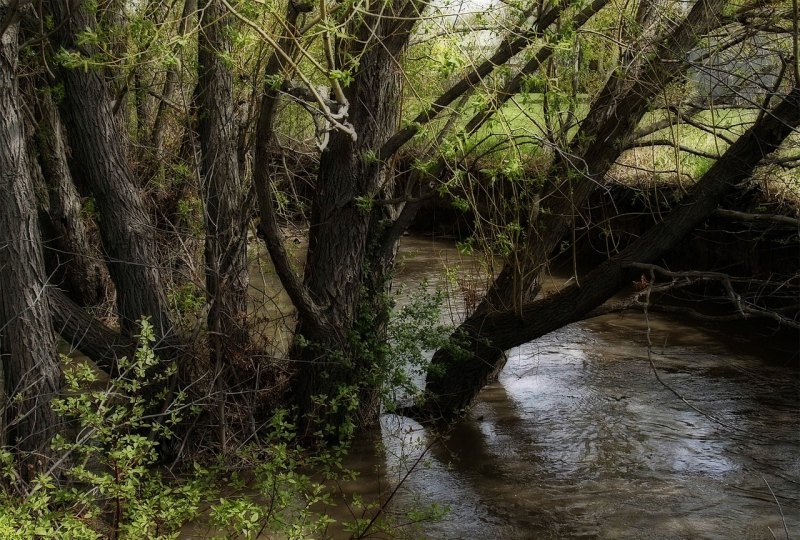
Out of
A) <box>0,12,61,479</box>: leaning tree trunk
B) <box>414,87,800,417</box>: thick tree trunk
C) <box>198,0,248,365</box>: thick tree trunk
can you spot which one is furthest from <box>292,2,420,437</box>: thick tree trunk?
<box>0,12,61,479</box>: leaning tree trunk

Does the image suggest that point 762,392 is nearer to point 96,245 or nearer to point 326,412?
point 326,412

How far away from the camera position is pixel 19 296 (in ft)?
19.5

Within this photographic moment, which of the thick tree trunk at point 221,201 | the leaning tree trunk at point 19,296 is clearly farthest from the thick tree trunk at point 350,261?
the leaning tree trunk at point 19,296

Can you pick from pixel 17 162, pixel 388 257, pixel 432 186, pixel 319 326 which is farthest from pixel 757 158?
pixel 17 162

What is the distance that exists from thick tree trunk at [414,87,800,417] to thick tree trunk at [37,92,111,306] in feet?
13.9

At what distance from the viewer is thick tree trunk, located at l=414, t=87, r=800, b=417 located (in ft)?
21.0

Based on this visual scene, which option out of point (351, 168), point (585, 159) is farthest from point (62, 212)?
point (585, 159)

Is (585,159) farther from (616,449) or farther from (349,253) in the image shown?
(616,449)

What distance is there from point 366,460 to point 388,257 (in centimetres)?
196

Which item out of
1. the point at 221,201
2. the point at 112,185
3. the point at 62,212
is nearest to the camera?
the point at 112,185

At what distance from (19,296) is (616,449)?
5.33 meters

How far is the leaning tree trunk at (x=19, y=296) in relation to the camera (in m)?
5.90

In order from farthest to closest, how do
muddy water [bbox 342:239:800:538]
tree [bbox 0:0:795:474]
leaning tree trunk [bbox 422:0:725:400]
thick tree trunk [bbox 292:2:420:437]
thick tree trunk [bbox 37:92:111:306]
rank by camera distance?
1. thick tree trunk [bbox 37:92:111:306]
2. thick tree trunk [bbox 292:2:420:437]
3. leaning tree trunk [bbox 422:0:725:400]
4. tree [bbox 0:0:795:474]
5. muddy water [bbox 342:239:800:538]

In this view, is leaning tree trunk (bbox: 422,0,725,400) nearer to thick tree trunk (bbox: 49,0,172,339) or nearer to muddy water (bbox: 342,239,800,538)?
muddy water (bbox: 342,239,800,538)
